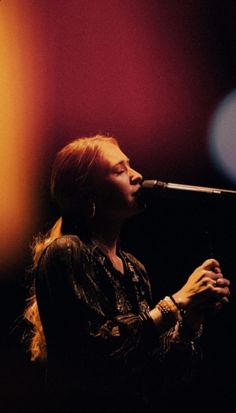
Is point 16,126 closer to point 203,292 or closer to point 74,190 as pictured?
point 74,190

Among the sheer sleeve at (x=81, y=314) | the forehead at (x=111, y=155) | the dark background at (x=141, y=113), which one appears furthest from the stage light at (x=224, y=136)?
the sheer sleeve at (x=81, y=314)

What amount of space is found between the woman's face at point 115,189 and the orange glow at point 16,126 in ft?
1.83

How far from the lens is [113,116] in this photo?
6.68 feet

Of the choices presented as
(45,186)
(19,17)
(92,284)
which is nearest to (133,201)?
(92,284)

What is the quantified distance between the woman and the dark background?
47cm

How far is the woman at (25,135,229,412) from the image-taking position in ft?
3.90

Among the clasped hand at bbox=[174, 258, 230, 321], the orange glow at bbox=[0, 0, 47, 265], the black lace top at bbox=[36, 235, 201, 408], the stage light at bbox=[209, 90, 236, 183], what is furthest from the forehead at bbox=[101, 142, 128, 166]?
the stage light at bbox=[209, 90, 236, 183]

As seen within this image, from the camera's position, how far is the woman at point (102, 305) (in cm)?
119

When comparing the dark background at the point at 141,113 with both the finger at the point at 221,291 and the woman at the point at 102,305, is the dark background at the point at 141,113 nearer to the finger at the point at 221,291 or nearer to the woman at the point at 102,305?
the woman at the point at 102,305

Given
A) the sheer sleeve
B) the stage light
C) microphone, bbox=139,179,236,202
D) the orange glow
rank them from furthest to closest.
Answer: the stage light
the orange glow
microphone, bbox=139,179,236,202
the sheer sleeve

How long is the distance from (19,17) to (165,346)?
1.28 m

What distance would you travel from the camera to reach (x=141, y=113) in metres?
2.03

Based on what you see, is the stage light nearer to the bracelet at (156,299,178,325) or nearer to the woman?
Answer: the woman

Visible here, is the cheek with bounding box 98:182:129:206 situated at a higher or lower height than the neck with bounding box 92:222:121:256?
higher
